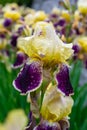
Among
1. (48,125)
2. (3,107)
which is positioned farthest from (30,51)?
(3,107)

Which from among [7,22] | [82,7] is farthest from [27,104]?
[7,22]

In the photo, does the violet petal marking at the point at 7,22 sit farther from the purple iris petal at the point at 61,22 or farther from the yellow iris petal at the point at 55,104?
the yellow iris petal at the point at 55,104

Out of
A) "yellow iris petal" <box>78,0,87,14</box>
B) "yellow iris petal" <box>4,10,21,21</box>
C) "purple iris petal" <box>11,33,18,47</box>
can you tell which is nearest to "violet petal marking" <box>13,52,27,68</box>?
"purple iris petal" <box>11,33,18,47</box>

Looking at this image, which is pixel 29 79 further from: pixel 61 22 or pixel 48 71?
pixel 61 22

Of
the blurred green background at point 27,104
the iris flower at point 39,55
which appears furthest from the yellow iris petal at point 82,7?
the iris flower at point 39,55

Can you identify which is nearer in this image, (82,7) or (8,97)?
(8,97)
